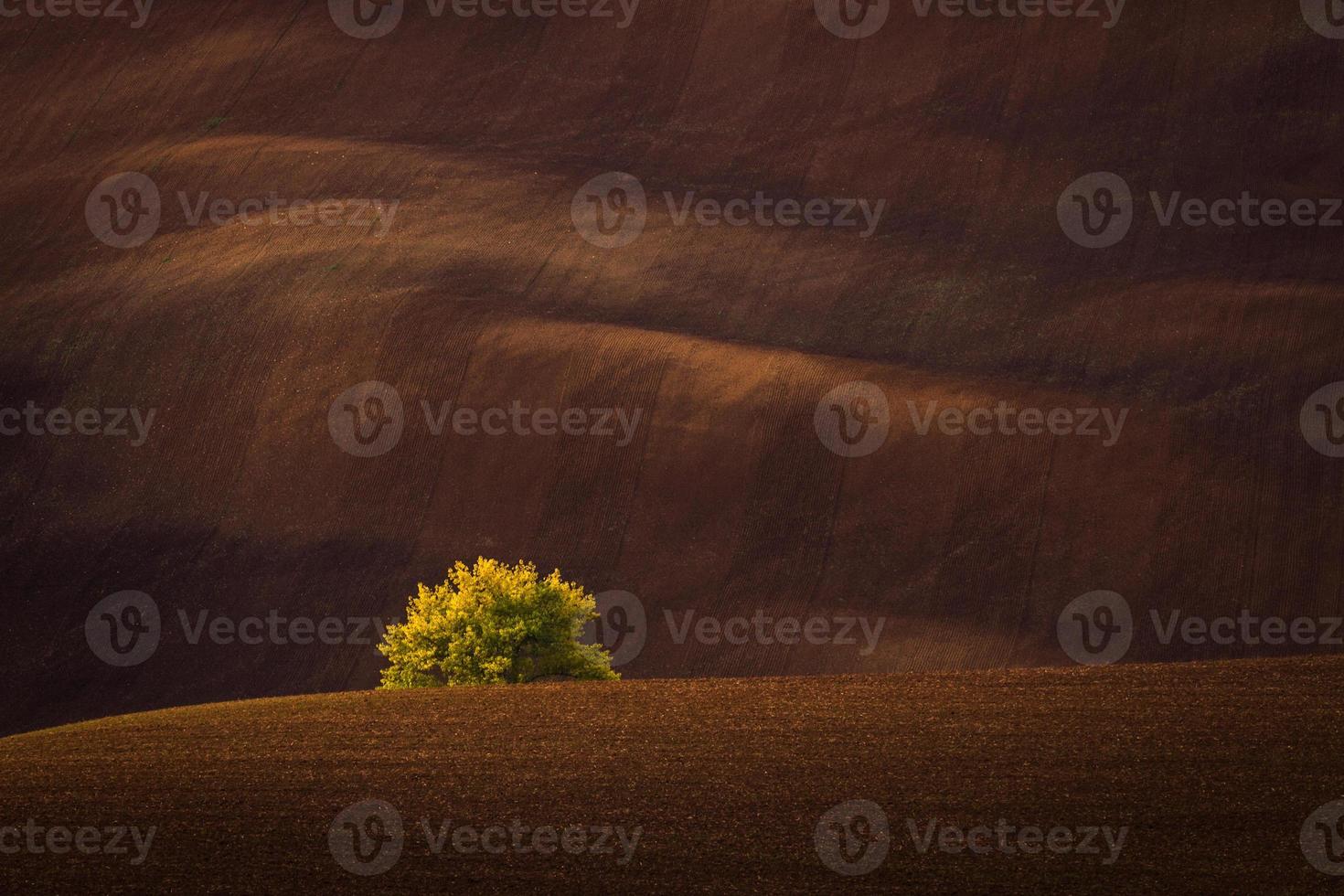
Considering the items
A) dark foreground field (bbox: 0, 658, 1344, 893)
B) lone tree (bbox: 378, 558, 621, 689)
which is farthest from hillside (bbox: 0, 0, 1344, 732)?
dark foreground field (bbox: 0, 658, 1344, 893)

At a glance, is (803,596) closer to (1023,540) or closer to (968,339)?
(1023,540)

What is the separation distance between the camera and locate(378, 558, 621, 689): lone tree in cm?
1991

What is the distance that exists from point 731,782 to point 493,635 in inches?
266

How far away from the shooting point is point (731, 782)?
45.6 feet

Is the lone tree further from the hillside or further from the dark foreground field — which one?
the hillside

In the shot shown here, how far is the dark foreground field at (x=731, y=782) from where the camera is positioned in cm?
1230

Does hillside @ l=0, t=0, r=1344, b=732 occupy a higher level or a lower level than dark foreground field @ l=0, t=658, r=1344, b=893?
higher

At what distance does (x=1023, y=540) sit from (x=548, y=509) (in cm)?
1024

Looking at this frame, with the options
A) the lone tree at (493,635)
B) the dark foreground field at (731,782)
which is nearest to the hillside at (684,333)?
the lone tree at (493,635)

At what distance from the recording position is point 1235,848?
39.8 feet

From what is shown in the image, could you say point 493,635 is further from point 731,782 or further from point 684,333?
point 684,333

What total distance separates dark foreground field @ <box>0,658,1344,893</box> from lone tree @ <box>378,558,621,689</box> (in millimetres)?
2420

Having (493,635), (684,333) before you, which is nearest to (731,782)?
(493,635)

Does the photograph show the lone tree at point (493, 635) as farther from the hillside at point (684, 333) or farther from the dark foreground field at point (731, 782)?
the hillside at point (684, 333)
